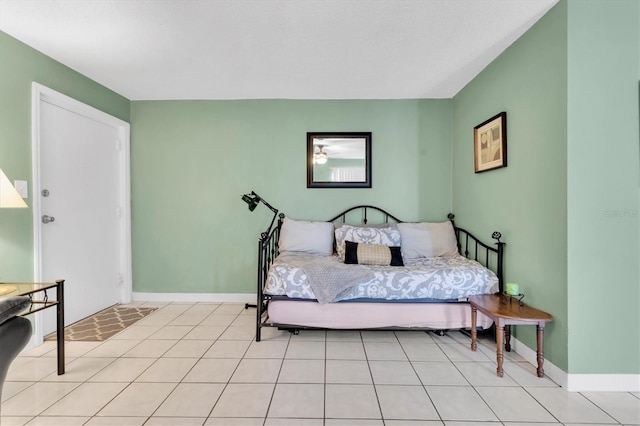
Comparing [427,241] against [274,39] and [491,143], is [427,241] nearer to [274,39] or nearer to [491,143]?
[491,143]

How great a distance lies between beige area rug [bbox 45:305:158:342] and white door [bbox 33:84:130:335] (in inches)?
3.6

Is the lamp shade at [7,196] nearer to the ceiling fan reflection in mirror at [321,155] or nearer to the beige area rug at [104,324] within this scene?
the beige area rug at [104,324]

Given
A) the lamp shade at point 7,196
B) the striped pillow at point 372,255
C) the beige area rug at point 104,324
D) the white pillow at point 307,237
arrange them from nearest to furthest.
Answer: the lamp shade at point 7,196 < the beige area rug at point 104,324 < the striped pillow at point 372,255 < the white pillow at point 307,237

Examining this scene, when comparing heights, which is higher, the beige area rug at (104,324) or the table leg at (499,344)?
the table leg at (499,344)

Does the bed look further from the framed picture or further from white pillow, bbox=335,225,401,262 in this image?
the framed picture

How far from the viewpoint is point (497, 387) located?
1.76 meters

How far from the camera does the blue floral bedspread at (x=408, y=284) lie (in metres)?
2.27

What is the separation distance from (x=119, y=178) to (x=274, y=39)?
2.39 m

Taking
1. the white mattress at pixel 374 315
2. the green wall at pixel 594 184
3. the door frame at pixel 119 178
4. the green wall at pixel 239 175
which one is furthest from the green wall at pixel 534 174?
the door frame at pixel 119 178

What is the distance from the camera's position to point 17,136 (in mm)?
2172

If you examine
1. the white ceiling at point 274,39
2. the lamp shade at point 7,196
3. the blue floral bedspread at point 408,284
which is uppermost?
the white ceiling at point 274,39

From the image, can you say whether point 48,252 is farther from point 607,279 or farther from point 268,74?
point 607,279

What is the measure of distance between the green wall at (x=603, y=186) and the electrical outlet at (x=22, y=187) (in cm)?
371

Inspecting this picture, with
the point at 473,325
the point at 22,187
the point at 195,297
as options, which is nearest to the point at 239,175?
the point at 195,297
